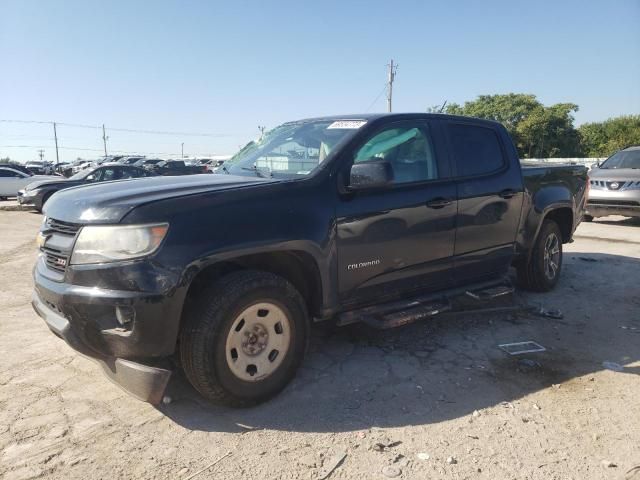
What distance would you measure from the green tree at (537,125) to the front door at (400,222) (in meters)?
46.0

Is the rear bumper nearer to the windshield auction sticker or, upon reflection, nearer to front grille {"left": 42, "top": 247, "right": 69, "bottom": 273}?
front grille {"left": 42, "top": 247, "right": 69, "bottom": 273}

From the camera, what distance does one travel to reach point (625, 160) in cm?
1190

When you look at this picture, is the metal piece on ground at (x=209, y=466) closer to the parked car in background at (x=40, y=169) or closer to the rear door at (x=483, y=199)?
the rear door at (x=483, y=199)

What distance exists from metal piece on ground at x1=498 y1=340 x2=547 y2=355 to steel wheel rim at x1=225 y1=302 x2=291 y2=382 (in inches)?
76.8

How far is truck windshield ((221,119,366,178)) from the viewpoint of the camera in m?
3.66

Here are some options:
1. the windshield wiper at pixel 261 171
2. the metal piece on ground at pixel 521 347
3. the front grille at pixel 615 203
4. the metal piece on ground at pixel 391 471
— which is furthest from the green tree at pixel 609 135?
the metal piece on ground at pixel 391 471

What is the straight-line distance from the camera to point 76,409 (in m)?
3.08

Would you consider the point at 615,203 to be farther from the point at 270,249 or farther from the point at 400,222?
the point at 270,249

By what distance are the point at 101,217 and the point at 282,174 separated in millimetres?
1320

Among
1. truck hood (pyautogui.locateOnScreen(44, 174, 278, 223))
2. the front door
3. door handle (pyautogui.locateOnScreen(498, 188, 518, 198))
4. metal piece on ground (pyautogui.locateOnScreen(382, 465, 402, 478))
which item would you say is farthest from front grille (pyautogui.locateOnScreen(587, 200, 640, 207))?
metal piece on ground (pyautogui.locateOnScreen(382, 465, 402, 478))

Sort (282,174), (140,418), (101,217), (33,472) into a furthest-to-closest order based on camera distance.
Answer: (282,174), (140,418), (101,217), (33,472)

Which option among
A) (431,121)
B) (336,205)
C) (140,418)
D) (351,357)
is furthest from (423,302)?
(140,418)

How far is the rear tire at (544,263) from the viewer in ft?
17.8

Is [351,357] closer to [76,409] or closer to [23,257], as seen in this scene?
[76,409]
